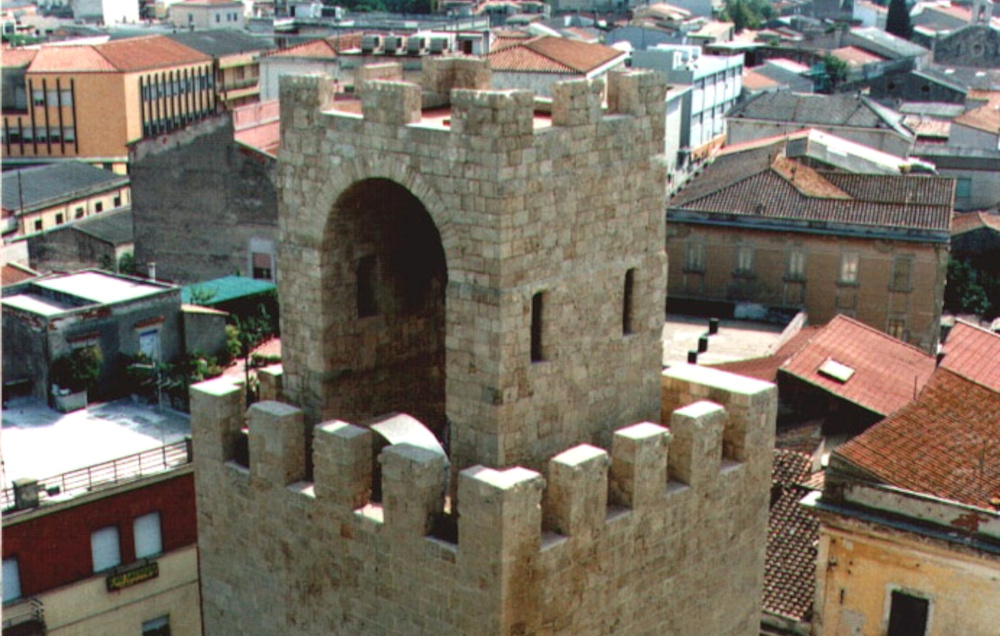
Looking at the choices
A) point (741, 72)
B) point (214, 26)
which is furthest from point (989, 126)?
point (214, 26)

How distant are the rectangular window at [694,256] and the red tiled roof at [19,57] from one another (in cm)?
5806

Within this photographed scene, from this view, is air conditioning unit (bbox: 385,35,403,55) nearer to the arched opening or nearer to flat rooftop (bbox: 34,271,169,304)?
flat rooftop (bbox: 34,271,169,304)

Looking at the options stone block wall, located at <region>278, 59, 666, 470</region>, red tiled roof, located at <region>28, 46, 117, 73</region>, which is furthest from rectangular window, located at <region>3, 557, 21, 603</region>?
red tiled roof, located at <region>28, 46, 117, 73</region>

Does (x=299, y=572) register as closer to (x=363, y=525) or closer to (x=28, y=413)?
(x=363, y=525)

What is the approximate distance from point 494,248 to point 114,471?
21.3 metres

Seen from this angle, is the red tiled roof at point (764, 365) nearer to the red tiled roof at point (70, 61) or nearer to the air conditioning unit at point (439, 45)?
the air conditioning unit at point (439, 45)

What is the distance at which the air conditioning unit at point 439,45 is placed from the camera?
2333 inches

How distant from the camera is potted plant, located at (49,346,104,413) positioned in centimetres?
3497

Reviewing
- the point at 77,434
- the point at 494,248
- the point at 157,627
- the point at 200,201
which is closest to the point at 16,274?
the point at 200,201

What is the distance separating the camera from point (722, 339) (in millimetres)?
43031

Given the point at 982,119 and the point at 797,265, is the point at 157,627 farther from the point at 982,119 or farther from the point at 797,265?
the point at 982,119

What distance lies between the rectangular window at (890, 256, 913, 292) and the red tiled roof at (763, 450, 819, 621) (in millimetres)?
19222

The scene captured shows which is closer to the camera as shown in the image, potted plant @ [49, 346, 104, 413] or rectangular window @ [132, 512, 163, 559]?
rectangular window @ [132, 512, 163, 559]

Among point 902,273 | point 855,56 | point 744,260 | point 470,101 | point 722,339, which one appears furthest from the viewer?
point 855,56
